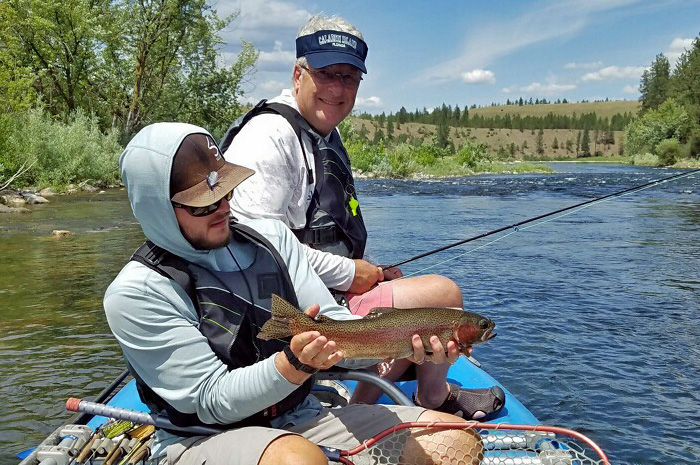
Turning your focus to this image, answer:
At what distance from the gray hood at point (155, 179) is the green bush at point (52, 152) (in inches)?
824

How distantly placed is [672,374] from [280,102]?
479 cm

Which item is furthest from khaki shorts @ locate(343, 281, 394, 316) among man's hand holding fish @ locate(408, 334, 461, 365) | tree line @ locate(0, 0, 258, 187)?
tree line @ locate(0, 0, 258, 187)

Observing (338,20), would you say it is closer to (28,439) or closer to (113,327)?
(113,327)

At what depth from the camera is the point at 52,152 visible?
2505 centimetres

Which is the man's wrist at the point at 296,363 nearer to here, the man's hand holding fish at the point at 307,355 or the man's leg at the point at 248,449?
the man's hand holding fish at the point at 307,355

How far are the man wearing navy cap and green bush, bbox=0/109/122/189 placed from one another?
20103 mm

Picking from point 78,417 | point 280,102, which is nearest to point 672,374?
point 280,102

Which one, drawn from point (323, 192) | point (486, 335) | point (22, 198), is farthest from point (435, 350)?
point (22, 198)

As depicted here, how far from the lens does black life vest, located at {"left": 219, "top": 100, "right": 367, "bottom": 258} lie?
347 centimetres

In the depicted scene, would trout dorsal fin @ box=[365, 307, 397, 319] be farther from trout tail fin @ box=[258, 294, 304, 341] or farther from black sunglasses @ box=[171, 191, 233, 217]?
black sunglasses @ box=[171, 191, 233, 217]

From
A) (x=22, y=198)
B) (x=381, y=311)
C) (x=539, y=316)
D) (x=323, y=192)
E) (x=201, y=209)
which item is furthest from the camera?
(x=22, y=198)

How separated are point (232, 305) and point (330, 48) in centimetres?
158

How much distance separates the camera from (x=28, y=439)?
4.83m

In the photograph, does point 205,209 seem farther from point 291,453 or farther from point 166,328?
point 291,453
